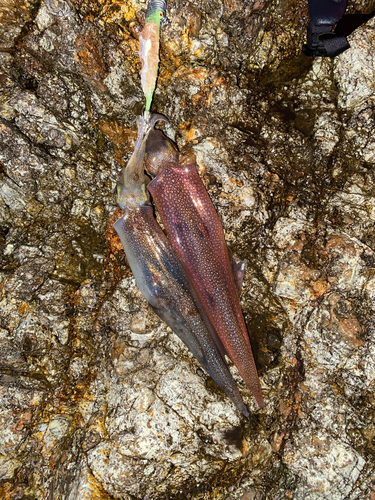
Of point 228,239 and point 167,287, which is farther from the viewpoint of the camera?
point 228,239

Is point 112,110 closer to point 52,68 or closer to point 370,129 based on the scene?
point 52,68

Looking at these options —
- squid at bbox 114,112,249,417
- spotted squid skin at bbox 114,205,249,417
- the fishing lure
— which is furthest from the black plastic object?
spotted squid skin at bbox 114,205,249,417

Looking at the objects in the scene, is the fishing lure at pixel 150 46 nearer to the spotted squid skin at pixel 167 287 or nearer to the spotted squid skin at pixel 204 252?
the spotted squid skin at pixel 204 252

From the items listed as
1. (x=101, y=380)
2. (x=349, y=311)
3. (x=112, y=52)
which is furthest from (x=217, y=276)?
(x=112, y=52)

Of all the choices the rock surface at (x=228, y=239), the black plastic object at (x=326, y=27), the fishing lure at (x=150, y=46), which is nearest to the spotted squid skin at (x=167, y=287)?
the rock surface at (x=228, y=239)

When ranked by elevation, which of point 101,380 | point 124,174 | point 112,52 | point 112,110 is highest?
point 112,52

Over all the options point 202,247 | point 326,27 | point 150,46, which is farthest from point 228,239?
point 326,27

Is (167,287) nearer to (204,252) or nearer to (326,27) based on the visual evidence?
(204,252)
